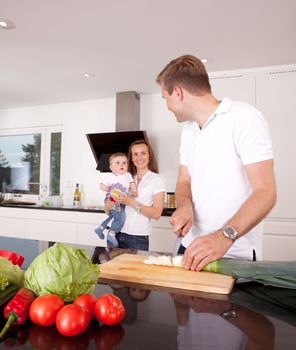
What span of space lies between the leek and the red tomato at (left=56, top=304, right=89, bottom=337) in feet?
1.53

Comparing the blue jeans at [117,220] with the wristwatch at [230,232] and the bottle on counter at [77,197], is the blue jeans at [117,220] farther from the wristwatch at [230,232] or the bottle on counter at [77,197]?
the bottle on counter at [77,197]

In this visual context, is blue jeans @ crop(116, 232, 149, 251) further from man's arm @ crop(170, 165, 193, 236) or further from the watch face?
the watch face

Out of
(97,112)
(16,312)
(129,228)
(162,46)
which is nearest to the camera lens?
(16,312)

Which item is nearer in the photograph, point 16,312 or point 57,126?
point 16,312

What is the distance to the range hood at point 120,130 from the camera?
3.39 m

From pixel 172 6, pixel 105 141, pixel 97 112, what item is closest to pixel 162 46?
pixel 172 6

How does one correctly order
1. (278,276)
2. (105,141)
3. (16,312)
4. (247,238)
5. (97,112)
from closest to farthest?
(16,312)
(278,276)
(247,238)
(105,141)
(97,112)

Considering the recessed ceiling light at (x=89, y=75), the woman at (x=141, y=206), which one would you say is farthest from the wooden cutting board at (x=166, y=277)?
the recessed ceiling light at (x=89, y=75)

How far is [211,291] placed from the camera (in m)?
0.80

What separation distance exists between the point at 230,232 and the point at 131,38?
6.13 feet

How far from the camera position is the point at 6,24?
212cm

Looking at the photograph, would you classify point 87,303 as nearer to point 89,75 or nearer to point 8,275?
point 8,275

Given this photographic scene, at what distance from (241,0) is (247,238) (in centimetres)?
147

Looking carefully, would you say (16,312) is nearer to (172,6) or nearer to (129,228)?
(129,228)
